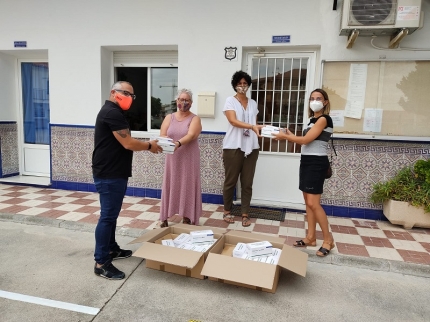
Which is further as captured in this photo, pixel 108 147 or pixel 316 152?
pixel 316 152

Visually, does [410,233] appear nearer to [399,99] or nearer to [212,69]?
[399,99]

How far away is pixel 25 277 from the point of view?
119 inches

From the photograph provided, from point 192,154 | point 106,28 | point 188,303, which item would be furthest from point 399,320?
point 106,28

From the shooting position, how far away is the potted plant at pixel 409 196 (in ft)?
14.1

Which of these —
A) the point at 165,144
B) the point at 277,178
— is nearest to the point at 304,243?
the point at 277,178

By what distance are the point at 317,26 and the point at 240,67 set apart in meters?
1.23

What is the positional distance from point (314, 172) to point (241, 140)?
120 centimetres

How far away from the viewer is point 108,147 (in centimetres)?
294

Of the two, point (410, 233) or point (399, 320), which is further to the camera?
point (410, 233)

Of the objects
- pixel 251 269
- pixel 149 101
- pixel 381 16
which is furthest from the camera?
pixel 149 101

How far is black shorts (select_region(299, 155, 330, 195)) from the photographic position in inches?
133

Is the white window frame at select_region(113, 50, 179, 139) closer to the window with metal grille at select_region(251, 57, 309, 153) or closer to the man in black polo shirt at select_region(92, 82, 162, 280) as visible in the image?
the window with metal grille at select_region(251, 57, 309, 153)

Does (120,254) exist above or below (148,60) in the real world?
below

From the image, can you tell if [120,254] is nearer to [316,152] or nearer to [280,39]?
[316,152]
